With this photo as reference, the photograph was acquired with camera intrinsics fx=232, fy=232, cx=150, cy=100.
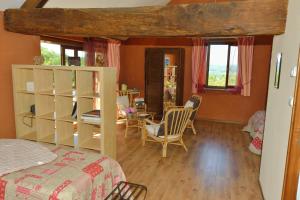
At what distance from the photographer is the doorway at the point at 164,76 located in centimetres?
618

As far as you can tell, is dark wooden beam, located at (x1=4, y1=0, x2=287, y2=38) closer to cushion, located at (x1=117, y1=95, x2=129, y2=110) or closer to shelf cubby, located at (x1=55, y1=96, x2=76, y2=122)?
shelf cubby, located at (x1=55, y1=96, x2=76, y2=122)

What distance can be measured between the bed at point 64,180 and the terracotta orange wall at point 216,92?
14.6ft

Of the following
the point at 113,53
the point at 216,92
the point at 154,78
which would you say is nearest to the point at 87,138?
the point at 113,53

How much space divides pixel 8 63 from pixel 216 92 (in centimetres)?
477

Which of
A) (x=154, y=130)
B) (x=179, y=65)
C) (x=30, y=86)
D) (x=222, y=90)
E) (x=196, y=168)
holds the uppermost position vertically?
(x=179, y=65)

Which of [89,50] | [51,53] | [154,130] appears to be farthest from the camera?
[89,50]

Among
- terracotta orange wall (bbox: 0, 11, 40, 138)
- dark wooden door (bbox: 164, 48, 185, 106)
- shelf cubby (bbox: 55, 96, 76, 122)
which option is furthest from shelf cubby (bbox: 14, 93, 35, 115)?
dark wooden door (bbox: 164, 48, 185, 106)

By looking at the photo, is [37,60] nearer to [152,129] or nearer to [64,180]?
[64,180]

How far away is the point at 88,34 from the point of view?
2818 mm

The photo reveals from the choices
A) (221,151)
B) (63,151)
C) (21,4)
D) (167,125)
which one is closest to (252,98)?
(221,151)

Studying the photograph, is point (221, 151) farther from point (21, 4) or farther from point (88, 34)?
point (21, 4)

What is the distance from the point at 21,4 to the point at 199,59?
424 cm

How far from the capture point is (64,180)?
1.90 m

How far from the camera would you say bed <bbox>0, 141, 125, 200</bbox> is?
5.96ft
